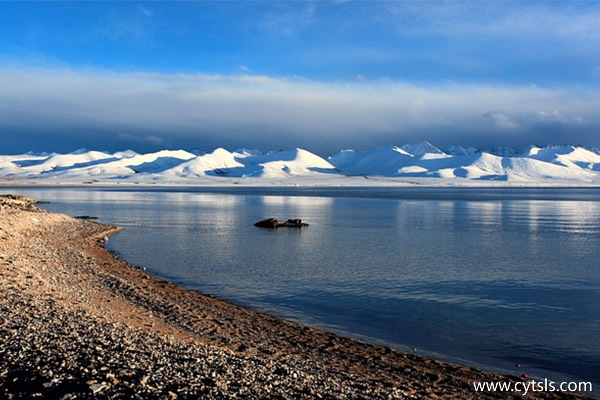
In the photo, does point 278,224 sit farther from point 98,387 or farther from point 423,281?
point 98,387

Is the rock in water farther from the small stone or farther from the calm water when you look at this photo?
the small stone

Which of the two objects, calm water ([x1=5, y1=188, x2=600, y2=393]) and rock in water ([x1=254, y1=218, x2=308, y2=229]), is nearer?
calm water ([x1=5, y1=188, x2=600, y2=393])

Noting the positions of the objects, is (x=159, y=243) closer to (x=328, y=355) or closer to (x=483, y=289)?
(x=483, y=289)

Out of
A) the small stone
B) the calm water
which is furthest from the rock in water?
the small stone

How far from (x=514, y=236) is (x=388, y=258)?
13.8 m

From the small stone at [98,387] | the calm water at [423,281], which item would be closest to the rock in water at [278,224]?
the calm water at [423,281]

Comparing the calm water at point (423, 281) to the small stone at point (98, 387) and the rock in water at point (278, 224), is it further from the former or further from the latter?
the small stone at point (98, 387)

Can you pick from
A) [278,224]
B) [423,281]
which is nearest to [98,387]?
[423,281]

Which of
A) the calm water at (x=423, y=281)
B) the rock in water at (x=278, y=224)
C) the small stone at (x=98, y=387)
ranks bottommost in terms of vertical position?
the calm water at (x=423, y=281)

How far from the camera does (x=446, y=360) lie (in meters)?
11.5

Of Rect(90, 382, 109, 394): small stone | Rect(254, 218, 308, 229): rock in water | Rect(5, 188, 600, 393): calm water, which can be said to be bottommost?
Rect(5, 188, 600, 393): calm water

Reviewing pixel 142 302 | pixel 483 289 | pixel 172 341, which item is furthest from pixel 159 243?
pixel 172 341

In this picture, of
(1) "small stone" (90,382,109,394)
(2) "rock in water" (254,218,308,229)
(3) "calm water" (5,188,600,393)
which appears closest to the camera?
(1) "small stone" (90,382,109,394)

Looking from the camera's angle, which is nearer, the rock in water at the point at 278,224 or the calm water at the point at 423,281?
the calm water at the point at 423,281
